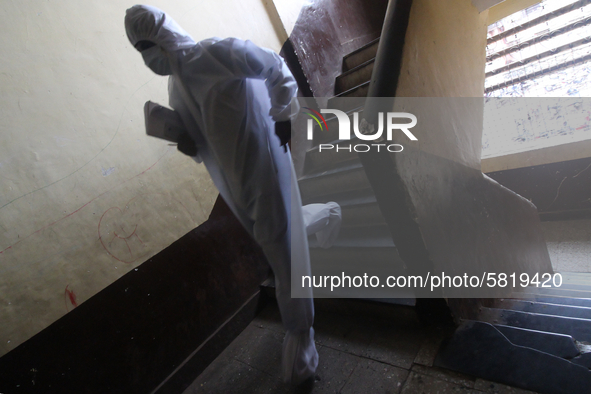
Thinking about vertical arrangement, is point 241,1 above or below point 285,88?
above

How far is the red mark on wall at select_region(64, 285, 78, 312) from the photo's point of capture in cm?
123

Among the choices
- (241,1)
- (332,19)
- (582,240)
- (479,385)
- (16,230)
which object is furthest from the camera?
(582,240)

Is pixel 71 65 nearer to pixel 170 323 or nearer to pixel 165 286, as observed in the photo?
pixel 165 286

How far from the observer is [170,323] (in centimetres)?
151

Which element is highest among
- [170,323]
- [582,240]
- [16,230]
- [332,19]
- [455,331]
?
[332,19]

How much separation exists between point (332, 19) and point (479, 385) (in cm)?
347

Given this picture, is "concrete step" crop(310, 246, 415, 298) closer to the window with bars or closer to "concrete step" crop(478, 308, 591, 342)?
"concrete step" crop(478, 308, 591, 342)

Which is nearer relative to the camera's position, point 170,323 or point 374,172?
point 374,172

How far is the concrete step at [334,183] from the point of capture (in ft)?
6.37

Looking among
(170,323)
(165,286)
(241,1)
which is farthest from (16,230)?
(241,1)

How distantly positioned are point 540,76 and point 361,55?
3457mm

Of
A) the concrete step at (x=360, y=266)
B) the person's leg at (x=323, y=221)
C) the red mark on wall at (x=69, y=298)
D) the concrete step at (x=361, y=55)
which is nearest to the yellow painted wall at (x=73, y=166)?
the red mark on wall at (x=69, y=298)

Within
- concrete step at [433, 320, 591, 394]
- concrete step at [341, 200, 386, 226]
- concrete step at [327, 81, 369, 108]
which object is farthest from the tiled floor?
concrete step at [327, 81, 369, 108]

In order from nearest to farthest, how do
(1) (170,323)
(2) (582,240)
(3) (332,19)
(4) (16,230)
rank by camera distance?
(4) (16,230)
(1) (170,323)
(3) (332,19)
(2) (582,240)
